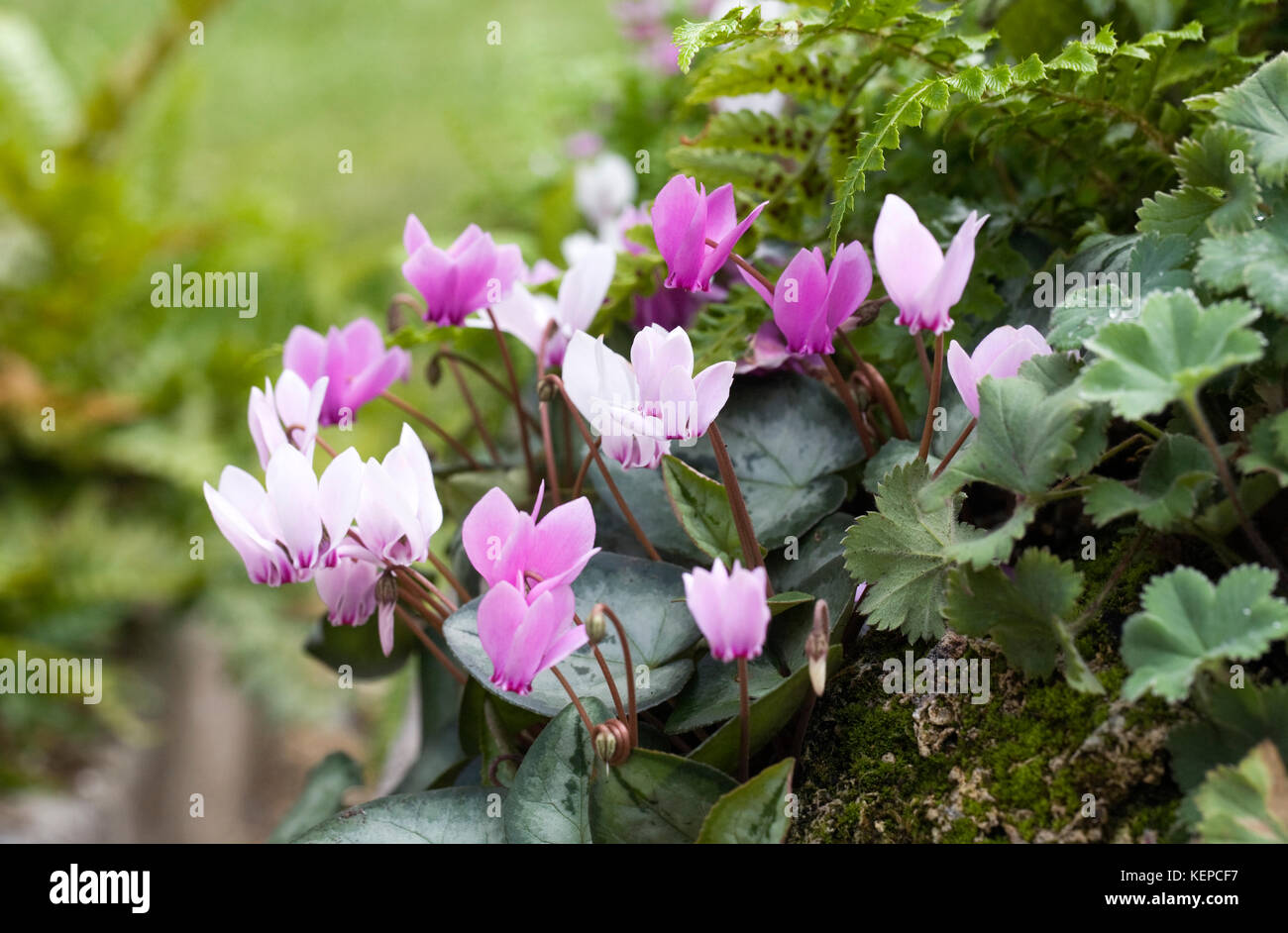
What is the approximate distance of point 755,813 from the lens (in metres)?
Result: 0.72

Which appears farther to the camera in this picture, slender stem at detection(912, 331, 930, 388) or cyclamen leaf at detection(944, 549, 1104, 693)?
slender stem at detection(912, 331, 930, 388)

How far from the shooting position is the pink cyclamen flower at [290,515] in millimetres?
784

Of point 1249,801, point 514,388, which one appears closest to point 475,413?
point 514,388

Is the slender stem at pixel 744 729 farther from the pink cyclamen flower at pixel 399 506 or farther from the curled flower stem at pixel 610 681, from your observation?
the pink cyclamen flower at pixel 399 506

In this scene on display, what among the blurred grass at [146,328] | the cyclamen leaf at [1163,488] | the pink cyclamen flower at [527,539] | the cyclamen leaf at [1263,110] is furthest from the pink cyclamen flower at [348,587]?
the blurred grass at [146,328]

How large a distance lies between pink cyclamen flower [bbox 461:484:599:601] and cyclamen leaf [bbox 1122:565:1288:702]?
1.16 ft

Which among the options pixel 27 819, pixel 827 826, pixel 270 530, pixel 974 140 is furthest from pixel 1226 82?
pixel 27 819

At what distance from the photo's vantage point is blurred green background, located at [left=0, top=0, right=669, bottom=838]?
8.88 feet

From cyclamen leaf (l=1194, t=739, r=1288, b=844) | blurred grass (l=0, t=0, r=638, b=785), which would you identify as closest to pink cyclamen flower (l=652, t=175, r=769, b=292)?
cyclamen leaf (l=1194, t=739, r=1288, b=844)

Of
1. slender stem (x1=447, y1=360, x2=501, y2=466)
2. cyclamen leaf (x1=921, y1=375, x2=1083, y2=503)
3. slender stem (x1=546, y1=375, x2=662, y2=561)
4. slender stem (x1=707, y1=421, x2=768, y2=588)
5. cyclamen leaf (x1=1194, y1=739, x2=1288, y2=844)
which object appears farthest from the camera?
slender stem (x1=447, y1=360, x2=501, y2=466)

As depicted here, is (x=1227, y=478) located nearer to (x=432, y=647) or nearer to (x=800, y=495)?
(x=800, y=495)

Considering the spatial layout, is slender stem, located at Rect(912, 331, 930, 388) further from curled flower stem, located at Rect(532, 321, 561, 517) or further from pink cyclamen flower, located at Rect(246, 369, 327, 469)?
pink cyclamen flower, located at Rect(246, 369, 327, 469)
